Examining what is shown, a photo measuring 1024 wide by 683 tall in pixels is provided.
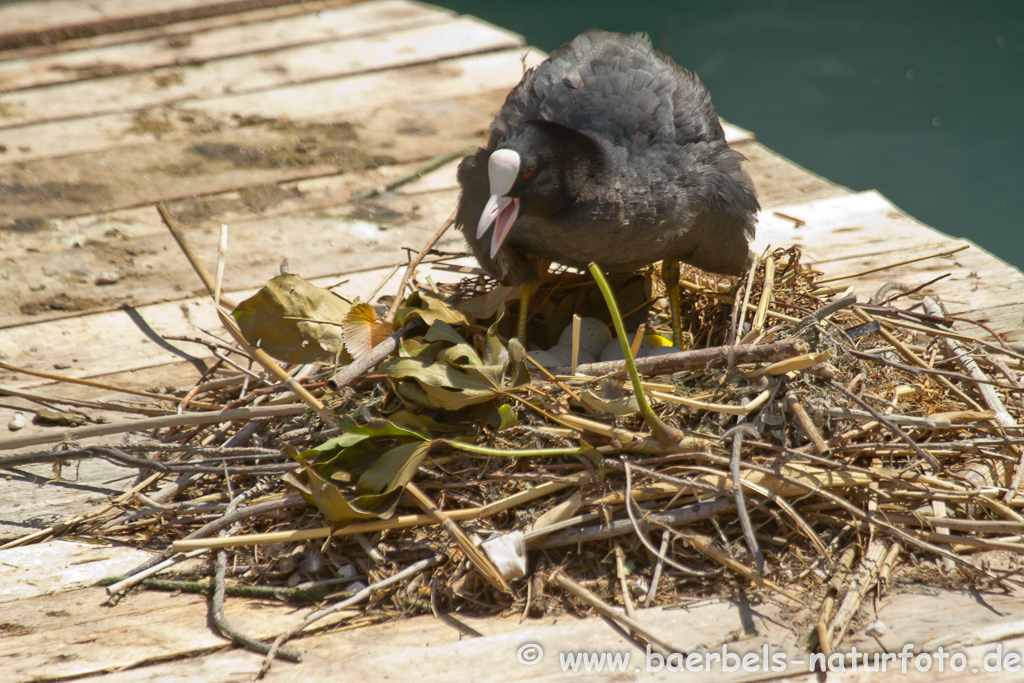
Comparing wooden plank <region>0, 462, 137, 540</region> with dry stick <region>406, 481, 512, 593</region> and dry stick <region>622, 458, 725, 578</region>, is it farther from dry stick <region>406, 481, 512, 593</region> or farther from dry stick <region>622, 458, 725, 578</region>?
dry stick <region>622, 458, 725, 578</region>

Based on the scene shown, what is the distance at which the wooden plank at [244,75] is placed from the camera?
3674mm

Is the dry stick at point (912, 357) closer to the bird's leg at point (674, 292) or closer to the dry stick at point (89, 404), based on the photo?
the bird's leg at point (674, 292)

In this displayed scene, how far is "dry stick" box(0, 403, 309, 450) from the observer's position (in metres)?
1.76

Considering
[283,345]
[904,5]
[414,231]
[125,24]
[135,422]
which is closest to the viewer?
[135,422]

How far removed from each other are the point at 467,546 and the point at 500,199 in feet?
2.64

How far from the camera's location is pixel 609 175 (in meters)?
2.02

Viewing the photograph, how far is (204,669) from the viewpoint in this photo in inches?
55.7

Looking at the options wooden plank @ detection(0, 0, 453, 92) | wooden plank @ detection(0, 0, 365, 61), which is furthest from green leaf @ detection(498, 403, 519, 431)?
wooden plank @ detection(0, 0, 365, 61)

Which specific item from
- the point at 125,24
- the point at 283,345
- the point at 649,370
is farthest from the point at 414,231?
the point at 125,24

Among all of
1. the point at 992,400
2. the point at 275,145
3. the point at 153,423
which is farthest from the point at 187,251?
the point at 275,145

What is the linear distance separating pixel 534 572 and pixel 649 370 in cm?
51

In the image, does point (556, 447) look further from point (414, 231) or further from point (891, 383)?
point (414, 231)

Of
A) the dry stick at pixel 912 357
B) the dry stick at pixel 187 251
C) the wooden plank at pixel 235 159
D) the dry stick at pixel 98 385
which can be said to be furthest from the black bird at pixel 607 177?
the wooden plank at pixel 235 159

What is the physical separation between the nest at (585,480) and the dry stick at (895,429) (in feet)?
0.04
